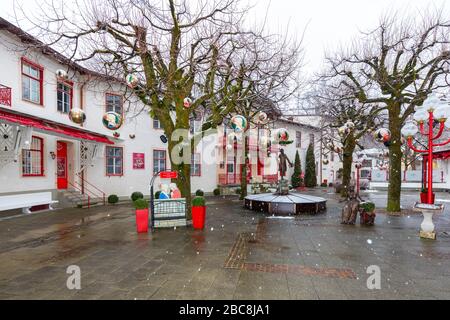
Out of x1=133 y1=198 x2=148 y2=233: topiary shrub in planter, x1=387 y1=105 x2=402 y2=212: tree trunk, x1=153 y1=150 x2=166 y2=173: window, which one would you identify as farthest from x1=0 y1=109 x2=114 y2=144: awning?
x1=387 y1=105 x2=402 y2=212: tree trunk

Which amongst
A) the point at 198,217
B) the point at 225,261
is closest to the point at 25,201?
the point at 198,217

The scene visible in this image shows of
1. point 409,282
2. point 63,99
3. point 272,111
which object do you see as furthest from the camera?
point 272,111

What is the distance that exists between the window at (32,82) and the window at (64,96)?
106 cm

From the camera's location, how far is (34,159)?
46.1 ft

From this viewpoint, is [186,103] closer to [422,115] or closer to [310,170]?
[422,115]

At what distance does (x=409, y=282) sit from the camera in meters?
4.96

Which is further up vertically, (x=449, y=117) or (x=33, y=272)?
(x=449, y=117)

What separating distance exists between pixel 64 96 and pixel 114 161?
4845 millimetres

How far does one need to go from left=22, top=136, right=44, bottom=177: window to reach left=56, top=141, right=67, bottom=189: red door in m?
1.36

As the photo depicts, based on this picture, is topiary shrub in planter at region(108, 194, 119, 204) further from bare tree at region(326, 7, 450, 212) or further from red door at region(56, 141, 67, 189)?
bare tree at region(326, 7, 450, 212)

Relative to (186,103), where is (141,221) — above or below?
below
